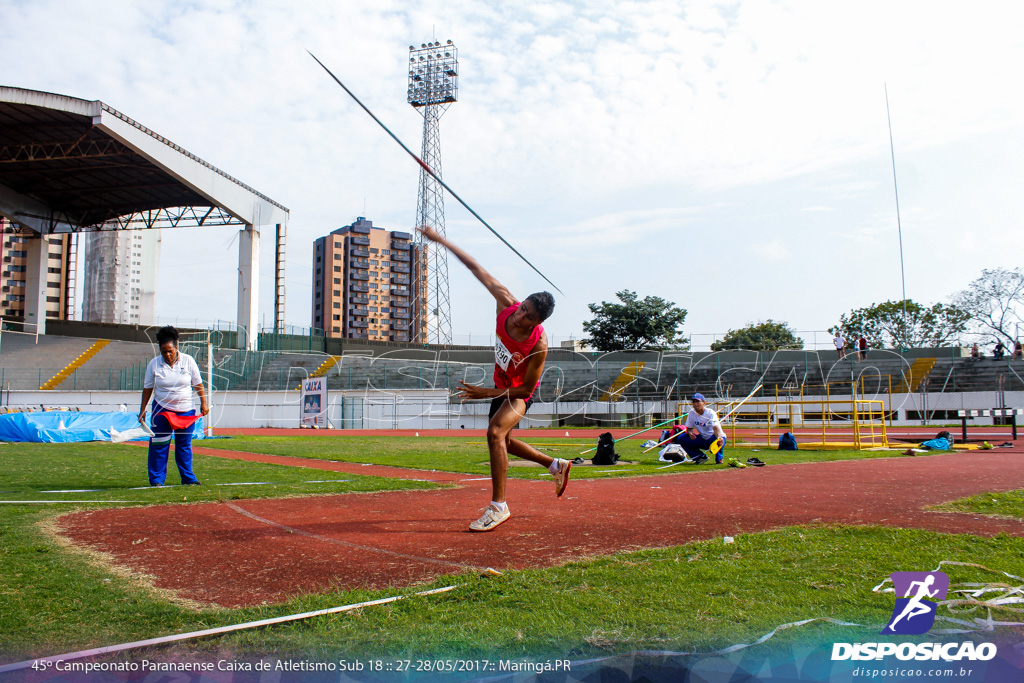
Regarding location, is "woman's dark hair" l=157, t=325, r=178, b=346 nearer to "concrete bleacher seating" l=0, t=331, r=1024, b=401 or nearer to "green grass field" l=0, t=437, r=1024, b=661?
"green grass field" l=0, t=437, r=1024, b=661

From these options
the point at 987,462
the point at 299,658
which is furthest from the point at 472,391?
the point at 987,462

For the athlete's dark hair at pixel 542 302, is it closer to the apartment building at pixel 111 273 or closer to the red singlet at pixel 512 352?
the red singlet at pixel 512 352

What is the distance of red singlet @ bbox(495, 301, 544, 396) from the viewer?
203 inches

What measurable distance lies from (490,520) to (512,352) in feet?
4.03

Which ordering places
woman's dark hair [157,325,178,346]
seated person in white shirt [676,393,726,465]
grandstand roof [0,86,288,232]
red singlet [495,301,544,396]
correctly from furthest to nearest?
grandstand roof [0,86,288,232]
seated person in white shirt [676,393,726,465]
woman's dark hair [157,325,178,346]
red singlet [495,301,544,396]

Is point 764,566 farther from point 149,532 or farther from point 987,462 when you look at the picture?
point 987,462

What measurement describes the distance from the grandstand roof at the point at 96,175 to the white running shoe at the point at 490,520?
3088 cm

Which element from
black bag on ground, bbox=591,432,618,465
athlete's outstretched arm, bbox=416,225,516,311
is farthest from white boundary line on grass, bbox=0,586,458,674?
black bag on ground, bbox=591,432,618,465

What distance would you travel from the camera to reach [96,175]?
36.1m

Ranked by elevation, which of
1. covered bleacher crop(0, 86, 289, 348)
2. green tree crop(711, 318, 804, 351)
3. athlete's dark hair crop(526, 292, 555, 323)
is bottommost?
athlete's dark hair crop(526, 292, 555, 323)

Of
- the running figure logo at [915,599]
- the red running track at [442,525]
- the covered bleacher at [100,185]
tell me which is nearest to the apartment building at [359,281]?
the covered bleacher at [100,185]

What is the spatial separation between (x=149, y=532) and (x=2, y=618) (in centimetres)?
202

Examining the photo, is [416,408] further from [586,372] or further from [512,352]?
[512,352]

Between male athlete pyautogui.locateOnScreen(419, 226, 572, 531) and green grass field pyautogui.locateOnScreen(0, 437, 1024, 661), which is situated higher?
male athlete pyautogui.locateOnScreen(419, 226, 572, 531)
